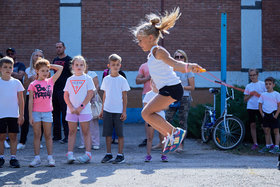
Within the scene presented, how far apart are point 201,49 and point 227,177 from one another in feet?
25.9

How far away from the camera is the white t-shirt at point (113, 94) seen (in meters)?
6.85

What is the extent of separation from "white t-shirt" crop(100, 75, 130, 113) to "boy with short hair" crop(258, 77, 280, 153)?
2968 millimetres

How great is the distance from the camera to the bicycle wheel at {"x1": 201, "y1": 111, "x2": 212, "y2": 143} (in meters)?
8.55

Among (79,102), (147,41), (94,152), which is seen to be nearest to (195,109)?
(94,152)

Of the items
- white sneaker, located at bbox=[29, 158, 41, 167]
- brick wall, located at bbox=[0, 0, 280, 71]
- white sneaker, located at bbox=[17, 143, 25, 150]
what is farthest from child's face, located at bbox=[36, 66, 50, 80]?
brick wall, located at bbox=[0, 0, 280, 71]

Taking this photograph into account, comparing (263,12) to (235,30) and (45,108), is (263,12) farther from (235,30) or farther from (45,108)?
(45,108)

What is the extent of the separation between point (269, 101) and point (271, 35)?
600 cm

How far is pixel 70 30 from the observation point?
1256 cm

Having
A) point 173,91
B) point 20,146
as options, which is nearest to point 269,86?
point 173,91

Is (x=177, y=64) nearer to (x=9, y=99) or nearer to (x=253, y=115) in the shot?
(x=9, y=99)

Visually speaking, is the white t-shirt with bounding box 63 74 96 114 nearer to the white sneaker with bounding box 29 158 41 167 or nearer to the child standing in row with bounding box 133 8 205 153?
the white sneaker with bounding box 29 158 41 167

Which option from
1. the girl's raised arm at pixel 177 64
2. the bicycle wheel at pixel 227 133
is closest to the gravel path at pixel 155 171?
the bicycle wheel at pixel 227 133

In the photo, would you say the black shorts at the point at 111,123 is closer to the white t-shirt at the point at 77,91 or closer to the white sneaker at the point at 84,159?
the white t-shirt at the point at 77,91

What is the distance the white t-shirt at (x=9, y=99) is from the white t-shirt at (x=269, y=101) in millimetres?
4762
